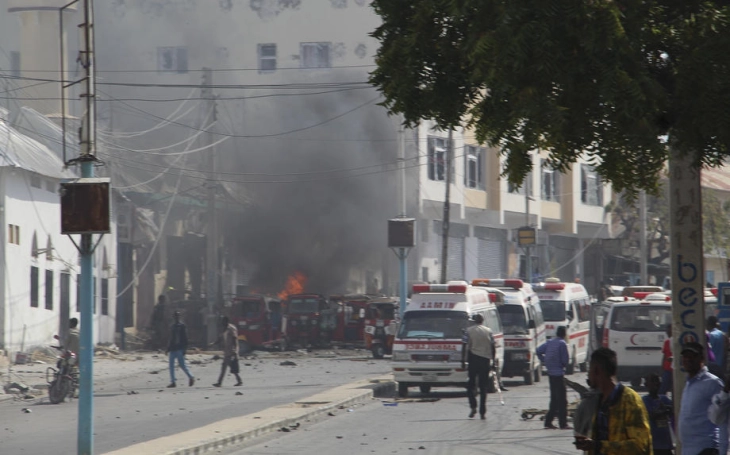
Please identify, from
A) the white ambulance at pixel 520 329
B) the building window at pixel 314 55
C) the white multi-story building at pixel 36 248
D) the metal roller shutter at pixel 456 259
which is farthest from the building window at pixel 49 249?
the building window at pixel 314 55

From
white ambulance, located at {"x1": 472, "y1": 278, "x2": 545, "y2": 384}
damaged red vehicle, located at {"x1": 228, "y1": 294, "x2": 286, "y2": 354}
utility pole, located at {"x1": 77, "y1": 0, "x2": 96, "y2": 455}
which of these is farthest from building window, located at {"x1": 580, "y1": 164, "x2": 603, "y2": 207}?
utility pole, located at {"x1": 77, "y1": 0, "x2": 96, "y2": 455}

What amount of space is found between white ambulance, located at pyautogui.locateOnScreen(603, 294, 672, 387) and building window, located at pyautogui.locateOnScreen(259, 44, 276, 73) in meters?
42.1

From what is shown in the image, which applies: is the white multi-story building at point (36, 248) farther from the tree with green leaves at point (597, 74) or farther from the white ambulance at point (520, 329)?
the tree with green leaves at point (597, 74)

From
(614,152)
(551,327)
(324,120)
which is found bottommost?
(551,327)

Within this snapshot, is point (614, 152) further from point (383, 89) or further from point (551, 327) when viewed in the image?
point (551, 327)

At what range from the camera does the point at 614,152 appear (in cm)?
707

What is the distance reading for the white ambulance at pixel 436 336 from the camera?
76.1 ft

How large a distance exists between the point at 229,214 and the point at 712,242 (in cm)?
2147

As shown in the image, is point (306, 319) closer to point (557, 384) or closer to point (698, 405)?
point (557, 384)

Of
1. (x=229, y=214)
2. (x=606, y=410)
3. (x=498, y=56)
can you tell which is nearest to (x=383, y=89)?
(x=498, y=56)

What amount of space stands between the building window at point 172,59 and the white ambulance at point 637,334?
141 ft

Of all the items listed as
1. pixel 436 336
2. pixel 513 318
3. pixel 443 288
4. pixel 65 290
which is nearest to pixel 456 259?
pixel 65 290

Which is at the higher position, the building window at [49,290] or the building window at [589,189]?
the building window at [589,189]

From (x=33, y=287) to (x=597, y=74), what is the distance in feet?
108
